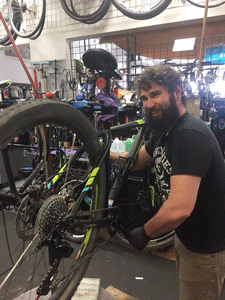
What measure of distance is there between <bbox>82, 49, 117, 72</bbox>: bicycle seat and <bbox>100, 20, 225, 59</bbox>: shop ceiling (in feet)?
5.96

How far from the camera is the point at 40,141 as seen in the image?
4.31ft

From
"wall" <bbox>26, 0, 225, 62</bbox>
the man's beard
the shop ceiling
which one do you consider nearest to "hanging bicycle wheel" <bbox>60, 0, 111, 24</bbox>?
"wall" <bbox>26, 0, 225, 62</bbox>

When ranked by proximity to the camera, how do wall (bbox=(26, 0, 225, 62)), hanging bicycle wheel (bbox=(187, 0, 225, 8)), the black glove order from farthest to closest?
wall (bbox=(26, 0, 225, 62))
hanging bicycle wheel (bbox=(187, 0, 225, 8))
the black glove

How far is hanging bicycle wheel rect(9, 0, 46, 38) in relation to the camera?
3510 mm

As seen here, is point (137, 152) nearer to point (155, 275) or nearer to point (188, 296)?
point (188, 296)

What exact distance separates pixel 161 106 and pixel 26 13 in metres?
3.68

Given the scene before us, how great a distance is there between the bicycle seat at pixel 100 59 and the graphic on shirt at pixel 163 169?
800 mm

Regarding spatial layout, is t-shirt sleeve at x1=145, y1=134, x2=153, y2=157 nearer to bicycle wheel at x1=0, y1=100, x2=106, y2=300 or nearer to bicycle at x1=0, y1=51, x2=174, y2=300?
bicycle at x1=0, y1=51, x2=174, y2=300

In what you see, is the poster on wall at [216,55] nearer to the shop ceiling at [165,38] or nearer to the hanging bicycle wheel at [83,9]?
the shop ceiling at [165,38]

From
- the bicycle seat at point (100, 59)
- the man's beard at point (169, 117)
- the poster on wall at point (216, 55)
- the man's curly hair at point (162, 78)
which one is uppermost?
the poster on wall at point (216, 55)

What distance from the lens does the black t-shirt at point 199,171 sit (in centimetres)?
87

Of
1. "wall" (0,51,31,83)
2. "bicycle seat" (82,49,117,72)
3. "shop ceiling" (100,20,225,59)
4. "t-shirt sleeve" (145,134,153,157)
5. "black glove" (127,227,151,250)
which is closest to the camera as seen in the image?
"black glove" (127,227,151,250)

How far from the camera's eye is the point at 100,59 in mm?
1628

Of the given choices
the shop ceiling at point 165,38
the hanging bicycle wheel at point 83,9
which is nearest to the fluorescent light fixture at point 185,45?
the shop ceiling at point 165,38
